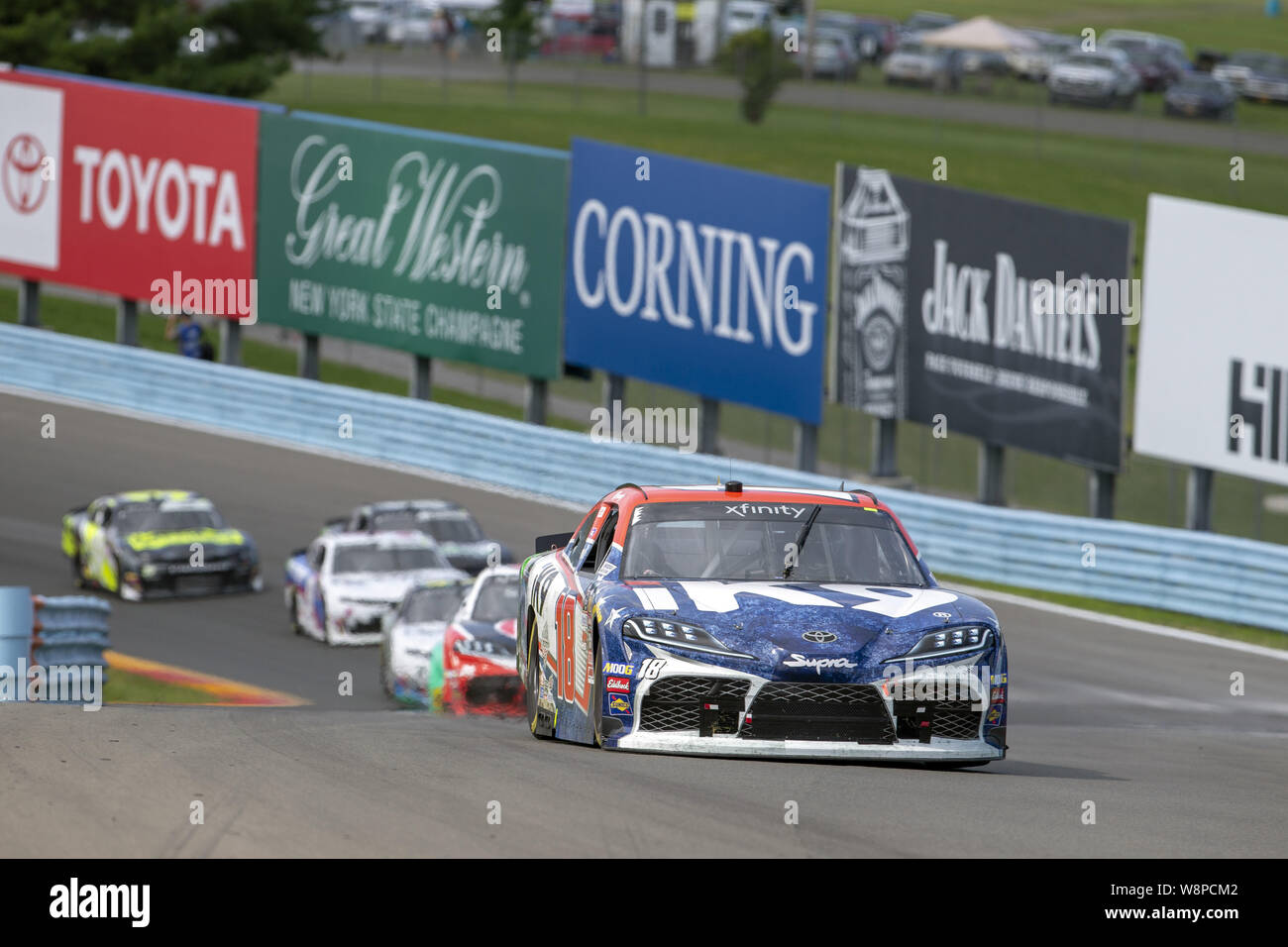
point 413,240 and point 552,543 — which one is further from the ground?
point 552,543

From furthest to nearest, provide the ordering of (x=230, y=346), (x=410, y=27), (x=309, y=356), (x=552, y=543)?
(x=410, y=27)
(x=230, y=346)
(x=309, y=356)
(x=552, y=543)

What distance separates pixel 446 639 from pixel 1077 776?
6351 millimetres

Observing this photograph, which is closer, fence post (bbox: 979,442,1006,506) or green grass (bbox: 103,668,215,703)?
green grass (bbox: 103,668,215,703)

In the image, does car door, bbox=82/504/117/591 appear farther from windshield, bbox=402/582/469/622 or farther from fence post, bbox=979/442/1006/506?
fence post, bbox=979/442/1006/506

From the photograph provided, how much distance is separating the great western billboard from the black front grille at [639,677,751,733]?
1666 centimetres

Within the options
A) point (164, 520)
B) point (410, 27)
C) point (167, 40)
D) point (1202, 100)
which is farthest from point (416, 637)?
point (410, 27)

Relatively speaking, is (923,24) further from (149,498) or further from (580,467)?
(149,498)

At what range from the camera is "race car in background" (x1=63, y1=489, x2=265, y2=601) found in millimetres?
22875

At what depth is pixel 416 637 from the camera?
1767 cm

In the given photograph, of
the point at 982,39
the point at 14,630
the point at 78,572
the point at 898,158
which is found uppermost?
the point at 982,39

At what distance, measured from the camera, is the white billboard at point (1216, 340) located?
2214 cm

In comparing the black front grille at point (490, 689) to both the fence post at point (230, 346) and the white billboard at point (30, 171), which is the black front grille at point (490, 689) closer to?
the fence post at point (230, 346)

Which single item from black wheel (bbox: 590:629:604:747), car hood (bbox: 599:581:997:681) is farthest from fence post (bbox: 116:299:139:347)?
black wheel (bbox: 590:629:604:747)

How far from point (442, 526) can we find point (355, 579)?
2.74 meters
